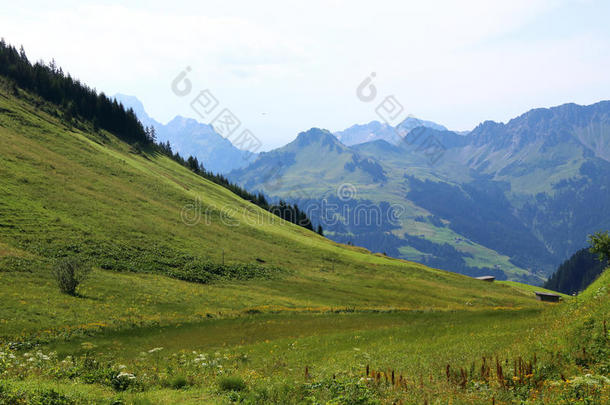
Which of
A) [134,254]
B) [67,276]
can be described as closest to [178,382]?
[67,276]

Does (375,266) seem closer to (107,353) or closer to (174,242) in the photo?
(174,242)

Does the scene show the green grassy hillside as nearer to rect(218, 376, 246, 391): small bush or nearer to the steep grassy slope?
rect(218, 376, 246, 391): small bush

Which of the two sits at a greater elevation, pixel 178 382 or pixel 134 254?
pixel 134 254

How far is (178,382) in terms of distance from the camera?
1725 centimetres

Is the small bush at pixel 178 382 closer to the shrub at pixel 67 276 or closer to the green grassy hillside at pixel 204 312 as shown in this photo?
the green grassy hillside at pixel 204 312

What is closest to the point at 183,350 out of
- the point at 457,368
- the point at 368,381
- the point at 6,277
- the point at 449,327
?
the point at 368,381

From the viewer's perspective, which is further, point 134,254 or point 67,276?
point 134,254

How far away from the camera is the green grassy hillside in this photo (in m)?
15.2

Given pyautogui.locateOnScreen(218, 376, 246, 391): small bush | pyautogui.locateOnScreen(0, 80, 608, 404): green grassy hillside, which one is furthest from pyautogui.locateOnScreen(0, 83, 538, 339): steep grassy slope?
pyautogui.locateOnScreen(218, 376, 246, 391): small bush

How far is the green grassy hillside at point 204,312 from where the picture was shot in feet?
49.7

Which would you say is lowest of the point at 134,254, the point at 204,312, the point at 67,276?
the point at 204,312

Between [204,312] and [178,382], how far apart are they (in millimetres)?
25489

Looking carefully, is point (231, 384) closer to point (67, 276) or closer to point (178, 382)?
point (178, 382)

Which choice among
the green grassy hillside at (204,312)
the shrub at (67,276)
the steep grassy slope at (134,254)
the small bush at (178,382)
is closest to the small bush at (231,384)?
the green grassy hillside at (204,312)
